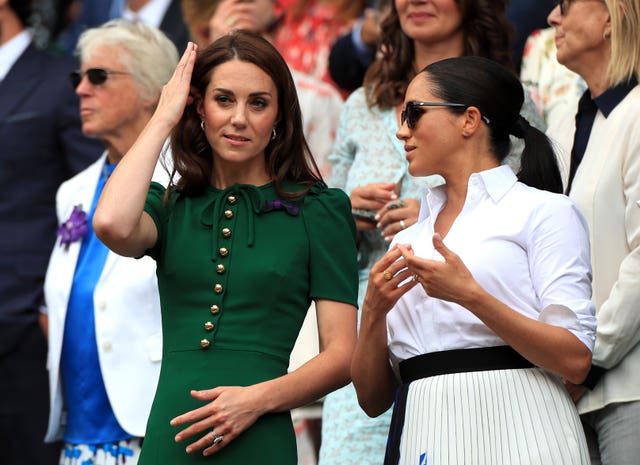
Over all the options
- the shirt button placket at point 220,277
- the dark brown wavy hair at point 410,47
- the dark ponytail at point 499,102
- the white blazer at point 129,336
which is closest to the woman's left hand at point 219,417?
the shirt button placket at point 220,277

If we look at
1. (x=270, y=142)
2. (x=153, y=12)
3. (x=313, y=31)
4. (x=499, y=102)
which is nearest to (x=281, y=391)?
(x=270, y=142)

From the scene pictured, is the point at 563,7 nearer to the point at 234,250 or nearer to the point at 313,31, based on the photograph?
the point at 234,250

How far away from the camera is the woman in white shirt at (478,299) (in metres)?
3.64

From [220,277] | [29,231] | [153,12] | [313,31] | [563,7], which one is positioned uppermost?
[153,12]

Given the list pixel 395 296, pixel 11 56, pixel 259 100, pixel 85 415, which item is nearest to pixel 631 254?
pixel 395 296

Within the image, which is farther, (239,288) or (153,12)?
(153,12)

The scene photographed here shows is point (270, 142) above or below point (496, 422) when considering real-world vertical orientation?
above

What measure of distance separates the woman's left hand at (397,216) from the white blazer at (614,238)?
0.57 m

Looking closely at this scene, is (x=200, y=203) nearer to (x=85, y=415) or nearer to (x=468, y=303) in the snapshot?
(x=468, y=303)

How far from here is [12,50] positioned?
7359mm

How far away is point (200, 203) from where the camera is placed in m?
4.19

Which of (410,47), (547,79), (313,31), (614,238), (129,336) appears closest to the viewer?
(614,238)

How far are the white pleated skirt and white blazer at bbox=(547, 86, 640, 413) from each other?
2.34 ft

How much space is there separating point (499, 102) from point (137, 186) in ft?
3.70
